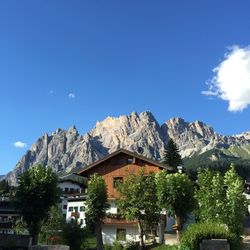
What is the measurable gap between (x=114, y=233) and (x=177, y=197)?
19.1 metres

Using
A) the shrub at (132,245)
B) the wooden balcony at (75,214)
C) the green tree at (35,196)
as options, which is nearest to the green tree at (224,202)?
the shrub at (132,245)

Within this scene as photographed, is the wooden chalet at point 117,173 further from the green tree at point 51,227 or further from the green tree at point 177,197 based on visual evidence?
the green tree at point 177,197

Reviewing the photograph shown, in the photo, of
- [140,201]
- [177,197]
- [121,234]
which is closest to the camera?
[177,197]

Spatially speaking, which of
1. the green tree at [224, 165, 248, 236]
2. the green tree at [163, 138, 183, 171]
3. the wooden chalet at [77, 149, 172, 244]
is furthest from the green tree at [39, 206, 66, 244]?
the green tree at [163, 138, 183, 171]

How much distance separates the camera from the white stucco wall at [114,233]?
6044 cm

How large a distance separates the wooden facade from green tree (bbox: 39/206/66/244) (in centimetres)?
871

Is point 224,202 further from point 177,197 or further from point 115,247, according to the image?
point 115,247

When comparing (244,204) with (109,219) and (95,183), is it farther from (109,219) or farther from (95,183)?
(109,219)

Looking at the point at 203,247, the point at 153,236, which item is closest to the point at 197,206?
the point at 153,236

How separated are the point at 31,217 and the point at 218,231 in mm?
27051

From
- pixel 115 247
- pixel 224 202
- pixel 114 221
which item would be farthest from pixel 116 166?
pixel 224 202

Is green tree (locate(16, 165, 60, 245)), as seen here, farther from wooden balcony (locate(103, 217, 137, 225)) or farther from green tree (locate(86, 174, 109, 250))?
wooden balcony (locate(103, 217, 137, 225))

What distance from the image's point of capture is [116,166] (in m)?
66.8

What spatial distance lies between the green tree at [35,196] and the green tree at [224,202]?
16.6m
